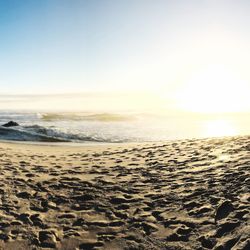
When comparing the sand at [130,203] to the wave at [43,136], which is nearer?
the sand at [130,203]

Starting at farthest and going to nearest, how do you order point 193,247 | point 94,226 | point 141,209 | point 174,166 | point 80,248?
point 174,166, point 141,209, point 94,226, point 80,248, point 193,247

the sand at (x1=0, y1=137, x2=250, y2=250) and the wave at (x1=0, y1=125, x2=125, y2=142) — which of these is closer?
the sand at (x1=0, y1=137, x2=250, y2=250)

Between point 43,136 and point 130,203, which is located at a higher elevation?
point 43,136

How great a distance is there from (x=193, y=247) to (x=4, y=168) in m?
7.98

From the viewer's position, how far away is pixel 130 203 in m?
8.04

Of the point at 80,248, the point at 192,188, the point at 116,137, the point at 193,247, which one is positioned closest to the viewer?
the point at 193,247

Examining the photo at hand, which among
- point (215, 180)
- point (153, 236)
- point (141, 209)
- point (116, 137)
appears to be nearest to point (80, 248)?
point (153, 236)

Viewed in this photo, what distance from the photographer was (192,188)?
28.1 feet

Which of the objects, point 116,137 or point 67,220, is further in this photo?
point 116,137

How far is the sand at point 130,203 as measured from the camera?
19.9 feet

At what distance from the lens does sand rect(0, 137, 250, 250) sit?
6.05m

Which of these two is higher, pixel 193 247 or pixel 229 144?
pixel 229 144

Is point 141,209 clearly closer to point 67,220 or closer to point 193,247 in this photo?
point 67,220

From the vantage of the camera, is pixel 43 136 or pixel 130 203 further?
pixel 43 136
